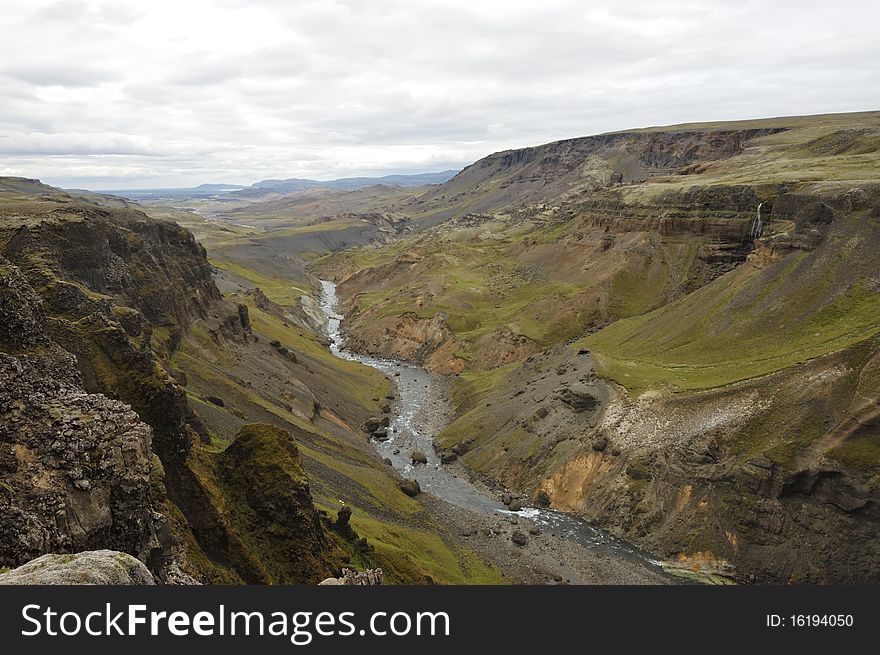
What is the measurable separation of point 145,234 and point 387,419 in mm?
39561

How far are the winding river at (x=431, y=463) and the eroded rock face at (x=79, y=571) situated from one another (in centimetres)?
3849

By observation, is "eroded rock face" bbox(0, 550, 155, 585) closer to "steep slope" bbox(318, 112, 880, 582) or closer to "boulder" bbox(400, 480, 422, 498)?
"boulder" bbox(400, 480, 422, 498)

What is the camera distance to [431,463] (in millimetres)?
62625

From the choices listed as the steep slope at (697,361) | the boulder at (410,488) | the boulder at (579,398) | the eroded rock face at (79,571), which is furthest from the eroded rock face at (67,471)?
the boulder at (579,398)

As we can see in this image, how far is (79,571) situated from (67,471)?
629 centimetres

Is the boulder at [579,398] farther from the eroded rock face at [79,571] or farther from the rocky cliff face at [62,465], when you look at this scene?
the eroded rock face at [79,571]

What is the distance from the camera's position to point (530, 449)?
57.1 metres

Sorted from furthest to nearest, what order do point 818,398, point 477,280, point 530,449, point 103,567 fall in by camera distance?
point 477,280
point 530,449
point 818,398
point 103,567

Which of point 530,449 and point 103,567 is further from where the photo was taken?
point 530,449

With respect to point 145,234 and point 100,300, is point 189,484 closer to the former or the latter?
point 100,300

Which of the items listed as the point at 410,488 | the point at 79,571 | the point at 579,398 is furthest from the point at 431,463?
the point at 79,571

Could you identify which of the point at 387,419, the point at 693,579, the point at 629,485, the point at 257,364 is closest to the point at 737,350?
the point at 629,485

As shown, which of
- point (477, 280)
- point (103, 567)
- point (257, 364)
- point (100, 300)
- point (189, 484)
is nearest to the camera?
point (103, 567)

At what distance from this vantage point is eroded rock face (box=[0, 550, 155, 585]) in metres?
12.2
